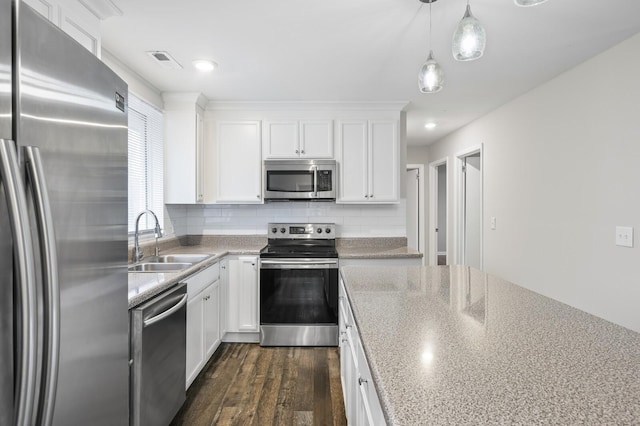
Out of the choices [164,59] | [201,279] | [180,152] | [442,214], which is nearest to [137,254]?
[201,279]

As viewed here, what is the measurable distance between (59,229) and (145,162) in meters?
2.34

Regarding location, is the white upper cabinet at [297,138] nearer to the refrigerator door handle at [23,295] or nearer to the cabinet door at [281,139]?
the cabinet door at [281,139]

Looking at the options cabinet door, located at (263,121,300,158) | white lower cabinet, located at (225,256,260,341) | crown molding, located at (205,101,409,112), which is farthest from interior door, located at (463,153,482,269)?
white lower cabinet, located at (225,256,260,341)

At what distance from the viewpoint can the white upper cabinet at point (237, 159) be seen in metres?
3.54

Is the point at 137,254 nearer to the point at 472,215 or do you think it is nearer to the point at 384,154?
the point at 384,154

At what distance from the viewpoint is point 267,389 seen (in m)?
2.48

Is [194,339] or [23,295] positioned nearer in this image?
[23,295]

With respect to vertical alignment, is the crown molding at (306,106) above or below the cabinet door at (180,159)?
above

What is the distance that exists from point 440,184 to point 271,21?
6.85m

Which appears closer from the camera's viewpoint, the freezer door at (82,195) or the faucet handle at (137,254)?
the freezer door at (82,195)

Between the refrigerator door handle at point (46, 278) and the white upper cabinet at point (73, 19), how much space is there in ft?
3.42

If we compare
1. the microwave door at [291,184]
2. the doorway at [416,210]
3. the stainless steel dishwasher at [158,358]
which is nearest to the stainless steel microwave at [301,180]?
the microwave door at [291,184]

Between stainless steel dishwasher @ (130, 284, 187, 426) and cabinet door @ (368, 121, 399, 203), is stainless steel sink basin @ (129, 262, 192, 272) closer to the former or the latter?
stainless steel dishwasher @ (130, 284, 187, 426)

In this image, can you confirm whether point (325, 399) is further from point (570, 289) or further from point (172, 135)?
point (172, 135)
